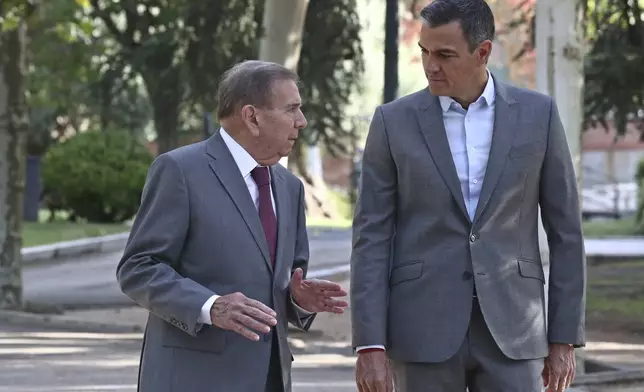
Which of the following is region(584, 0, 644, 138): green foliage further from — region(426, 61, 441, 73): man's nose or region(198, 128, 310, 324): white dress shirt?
region(198, 128, 310, 324): white dress shirt

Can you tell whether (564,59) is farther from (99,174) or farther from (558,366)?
(99,174)

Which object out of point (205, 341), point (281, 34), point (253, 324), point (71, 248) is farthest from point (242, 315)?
point (71, 248)

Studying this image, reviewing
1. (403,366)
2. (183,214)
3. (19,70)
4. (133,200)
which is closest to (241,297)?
(183,214)

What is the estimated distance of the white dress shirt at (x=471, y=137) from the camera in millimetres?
4691

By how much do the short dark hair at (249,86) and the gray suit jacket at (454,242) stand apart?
0.40 m

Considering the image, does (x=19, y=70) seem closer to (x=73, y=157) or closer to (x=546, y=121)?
(x=546, y=121)

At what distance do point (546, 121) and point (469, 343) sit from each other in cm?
77

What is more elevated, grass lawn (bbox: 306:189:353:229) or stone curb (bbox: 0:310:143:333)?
stone curb (bbox: 0:310:143:333)

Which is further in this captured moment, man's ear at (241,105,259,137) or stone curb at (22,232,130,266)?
stone curb at (22,232,130,266)

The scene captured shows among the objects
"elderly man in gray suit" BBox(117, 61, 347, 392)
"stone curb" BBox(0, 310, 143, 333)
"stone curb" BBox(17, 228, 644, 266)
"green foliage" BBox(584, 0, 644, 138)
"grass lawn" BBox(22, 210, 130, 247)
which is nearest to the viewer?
"elderly man in gray suit" BBox(117, 61, 347, 392)

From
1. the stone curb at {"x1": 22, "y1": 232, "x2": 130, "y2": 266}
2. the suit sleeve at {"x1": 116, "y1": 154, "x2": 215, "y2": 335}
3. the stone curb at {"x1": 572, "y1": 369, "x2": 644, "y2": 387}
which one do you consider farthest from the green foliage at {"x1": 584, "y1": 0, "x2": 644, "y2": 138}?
the suit sleeve at {"x1": 116, "y1": 154, "x2": 215, "y2": 335}

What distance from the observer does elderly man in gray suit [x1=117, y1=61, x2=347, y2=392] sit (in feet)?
14.7

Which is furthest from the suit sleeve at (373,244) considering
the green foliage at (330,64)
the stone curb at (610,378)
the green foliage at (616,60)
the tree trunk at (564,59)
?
the green foliage at (330,64)

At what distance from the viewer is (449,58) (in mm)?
4656
